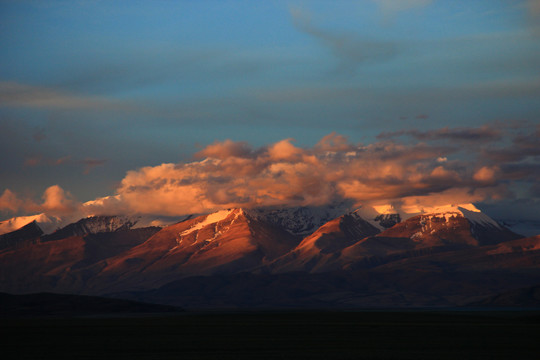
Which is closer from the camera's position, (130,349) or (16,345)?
(130,349)

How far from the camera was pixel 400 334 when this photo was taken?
470 feet

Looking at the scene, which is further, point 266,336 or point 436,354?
point 266,336

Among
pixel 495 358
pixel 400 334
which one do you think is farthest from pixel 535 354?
pixel 400 334

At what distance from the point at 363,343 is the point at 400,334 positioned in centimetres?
2587

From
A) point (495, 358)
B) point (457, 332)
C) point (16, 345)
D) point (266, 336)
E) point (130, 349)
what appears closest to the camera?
point (495, 358)

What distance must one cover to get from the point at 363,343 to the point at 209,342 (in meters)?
24.4

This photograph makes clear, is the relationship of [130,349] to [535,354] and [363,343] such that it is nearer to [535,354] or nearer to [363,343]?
[363,343]

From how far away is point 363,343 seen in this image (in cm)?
11938

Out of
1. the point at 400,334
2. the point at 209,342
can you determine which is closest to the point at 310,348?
the point at 209,342

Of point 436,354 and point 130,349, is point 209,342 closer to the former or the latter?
point 130,349

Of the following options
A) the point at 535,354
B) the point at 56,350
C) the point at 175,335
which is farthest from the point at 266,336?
the point at 535,354

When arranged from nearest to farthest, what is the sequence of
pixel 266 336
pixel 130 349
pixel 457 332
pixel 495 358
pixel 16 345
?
pixel 495 358 < pixel 130 349 < pixel 16 345 < pixel 266 336 < pixel 457 332

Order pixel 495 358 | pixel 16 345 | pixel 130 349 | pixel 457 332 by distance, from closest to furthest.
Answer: pixel 495 358, pixel 130 349, pixel 16 345, pixel 457 332

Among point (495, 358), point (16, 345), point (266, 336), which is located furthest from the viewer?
point (266, 336)
